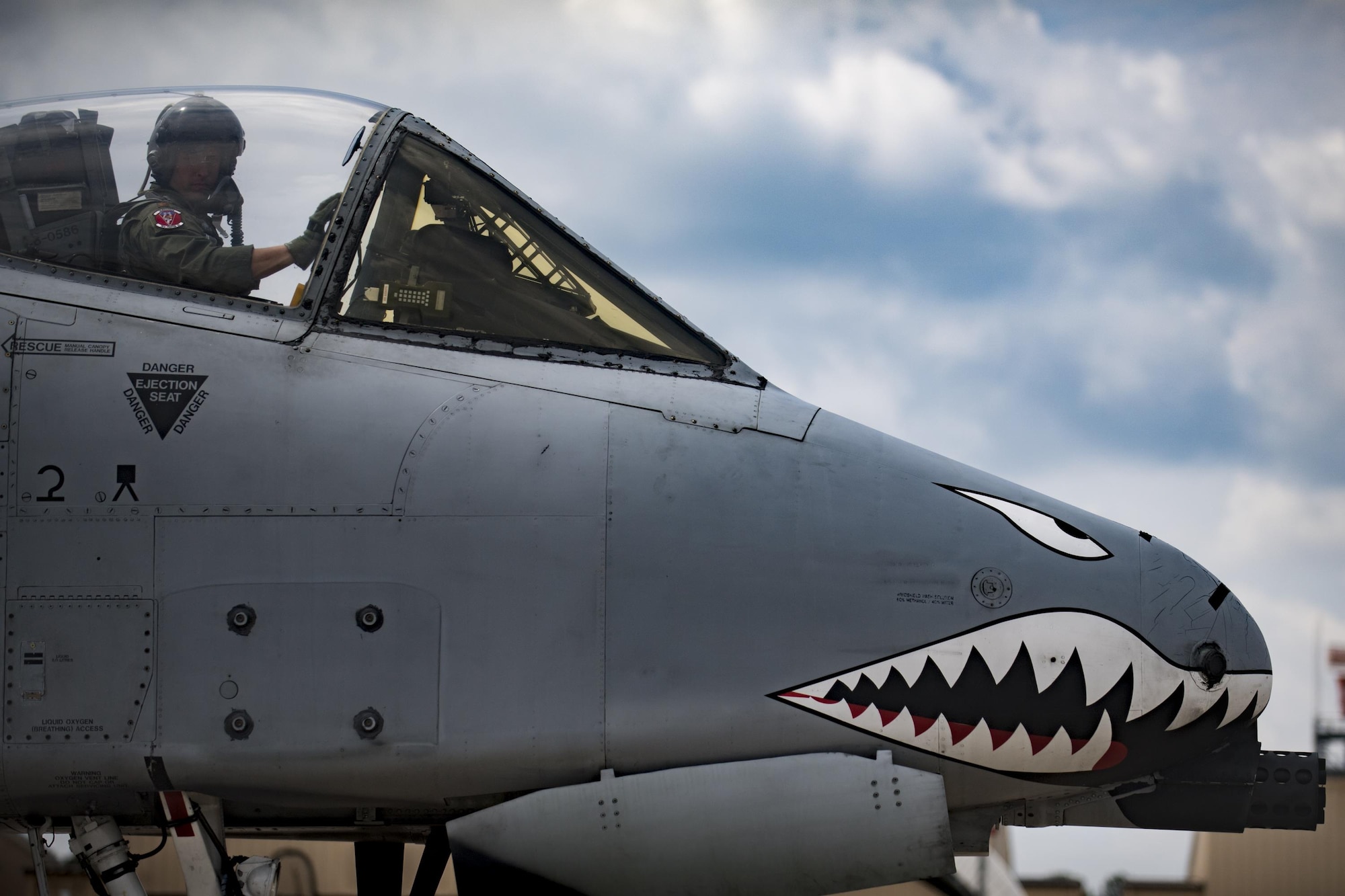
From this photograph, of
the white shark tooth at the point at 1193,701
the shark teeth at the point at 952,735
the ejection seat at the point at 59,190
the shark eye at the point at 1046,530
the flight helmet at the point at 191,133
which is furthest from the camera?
the flight helmet at the point at 191,133

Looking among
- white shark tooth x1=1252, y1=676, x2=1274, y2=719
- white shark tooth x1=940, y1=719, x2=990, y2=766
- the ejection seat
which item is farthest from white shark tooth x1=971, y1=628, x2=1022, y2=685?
the ejection seat

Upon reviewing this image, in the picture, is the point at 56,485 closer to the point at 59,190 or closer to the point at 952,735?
the point at 59,190

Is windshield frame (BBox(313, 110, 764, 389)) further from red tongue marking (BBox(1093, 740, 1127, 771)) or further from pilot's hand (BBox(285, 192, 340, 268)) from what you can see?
red tongue marking (BBox(1093, 740, 1127, 771))

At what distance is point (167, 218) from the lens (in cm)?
585

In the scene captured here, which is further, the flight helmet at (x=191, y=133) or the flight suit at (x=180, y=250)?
the flight helmet at (x=191, y=133)

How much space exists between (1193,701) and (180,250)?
4717 millimetres

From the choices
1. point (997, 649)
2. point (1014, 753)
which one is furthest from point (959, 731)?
point (997, 649)

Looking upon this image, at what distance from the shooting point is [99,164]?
6.05 m

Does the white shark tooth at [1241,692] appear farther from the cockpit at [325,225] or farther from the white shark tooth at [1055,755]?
the cockpit at [325,225]

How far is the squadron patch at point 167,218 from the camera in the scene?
582 cm

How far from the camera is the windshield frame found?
5.54 meters

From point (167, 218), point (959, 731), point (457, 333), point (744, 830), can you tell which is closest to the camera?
point (744, 830)

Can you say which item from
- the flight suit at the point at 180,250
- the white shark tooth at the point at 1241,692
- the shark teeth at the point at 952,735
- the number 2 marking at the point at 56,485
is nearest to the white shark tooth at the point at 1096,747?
the shark teeth at the point at 952,735

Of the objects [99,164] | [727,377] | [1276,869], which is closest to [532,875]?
[727,377]
